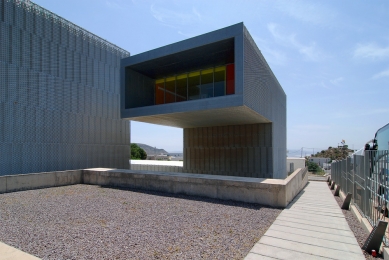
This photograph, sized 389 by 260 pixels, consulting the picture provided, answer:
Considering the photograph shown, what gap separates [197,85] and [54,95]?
8.91m

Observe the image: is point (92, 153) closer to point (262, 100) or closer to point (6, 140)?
point (6, 140)

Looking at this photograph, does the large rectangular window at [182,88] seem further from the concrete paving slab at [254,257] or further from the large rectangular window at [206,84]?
the concrete paving slab at [254,257]

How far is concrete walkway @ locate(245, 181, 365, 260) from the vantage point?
4.06 meters

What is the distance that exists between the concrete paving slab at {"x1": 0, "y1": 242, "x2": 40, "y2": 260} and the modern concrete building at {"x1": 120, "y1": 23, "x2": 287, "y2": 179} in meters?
8.76

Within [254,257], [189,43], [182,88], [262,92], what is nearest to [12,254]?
[254,257]

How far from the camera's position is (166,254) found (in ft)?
12.9

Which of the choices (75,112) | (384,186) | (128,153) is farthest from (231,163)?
(384,186)

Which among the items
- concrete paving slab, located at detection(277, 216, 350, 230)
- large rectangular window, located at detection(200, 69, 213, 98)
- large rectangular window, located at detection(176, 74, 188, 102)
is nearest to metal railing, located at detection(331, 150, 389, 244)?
concrete paving slab, located at detection(277, 216, 350, 230)

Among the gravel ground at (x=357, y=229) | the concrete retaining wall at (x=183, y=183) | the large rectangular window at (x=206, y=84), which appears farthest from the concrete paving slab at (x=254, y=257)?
the large rectangular window at (x=206, y=84)

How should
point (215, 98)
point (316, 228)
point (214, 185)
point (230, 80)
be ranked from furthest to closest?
point (230, 80) < point (215, 98) < point (214, 185) < point (316, 228)

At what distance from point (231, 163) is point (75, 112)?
449 inches

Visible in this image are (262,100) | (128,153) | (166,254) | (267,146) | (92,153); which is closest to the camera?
(166,254)

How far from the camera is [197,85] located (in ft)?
45.9

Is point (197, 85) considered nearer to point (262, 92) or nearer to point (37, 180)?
point (262, 92)
